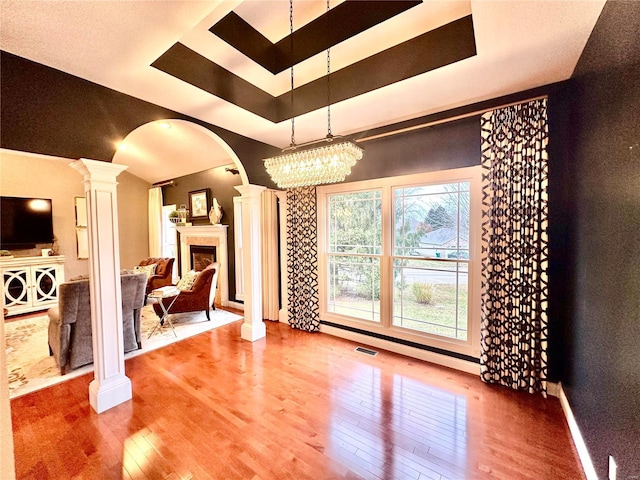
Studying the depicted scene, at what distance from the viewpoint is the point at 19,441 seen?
2.01 meters

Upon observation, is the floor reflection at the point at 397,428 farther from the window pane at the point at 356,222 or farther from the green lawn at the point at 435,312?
the window pane at the point at 356,222

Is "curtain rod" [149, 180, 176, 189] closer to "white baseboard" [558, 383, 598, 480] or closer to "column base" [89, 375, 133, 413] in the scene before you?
"column base" [89, 375, 133, 413]

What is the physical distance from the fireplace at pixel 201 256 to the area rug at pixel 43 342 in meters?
1.19

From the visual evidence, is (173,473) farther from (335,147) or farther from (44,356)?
(44,356)

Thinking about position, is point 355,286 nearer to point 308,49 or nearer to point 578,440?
point 578,440

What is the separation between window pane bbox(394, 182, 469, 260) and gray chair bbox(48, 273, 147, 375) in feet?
10.7

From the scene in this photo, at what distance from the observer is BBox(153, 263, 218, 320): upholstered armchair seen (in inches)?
168

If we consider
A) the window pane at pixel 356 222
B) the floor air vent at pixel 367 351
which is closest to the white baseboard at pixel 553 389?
the floor air vent at pixel 367 351

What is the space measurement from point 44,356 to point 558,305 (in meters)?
5.68

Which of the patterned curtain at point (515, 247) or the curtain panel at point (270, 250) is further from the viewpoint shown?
the curtain panel at point (270, 250)

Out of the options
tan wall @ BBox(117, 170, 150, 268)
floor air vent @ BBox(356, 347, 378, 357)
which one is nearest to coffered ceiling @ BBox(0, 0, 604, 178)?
floor air vent @ BBox(356, 347, 378, 357)

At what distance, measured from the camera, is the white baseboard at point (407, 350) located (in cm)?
288

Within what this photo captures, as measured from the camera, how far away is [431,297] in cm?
315

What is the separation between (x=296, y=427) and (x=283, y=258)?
2650 millimetres
